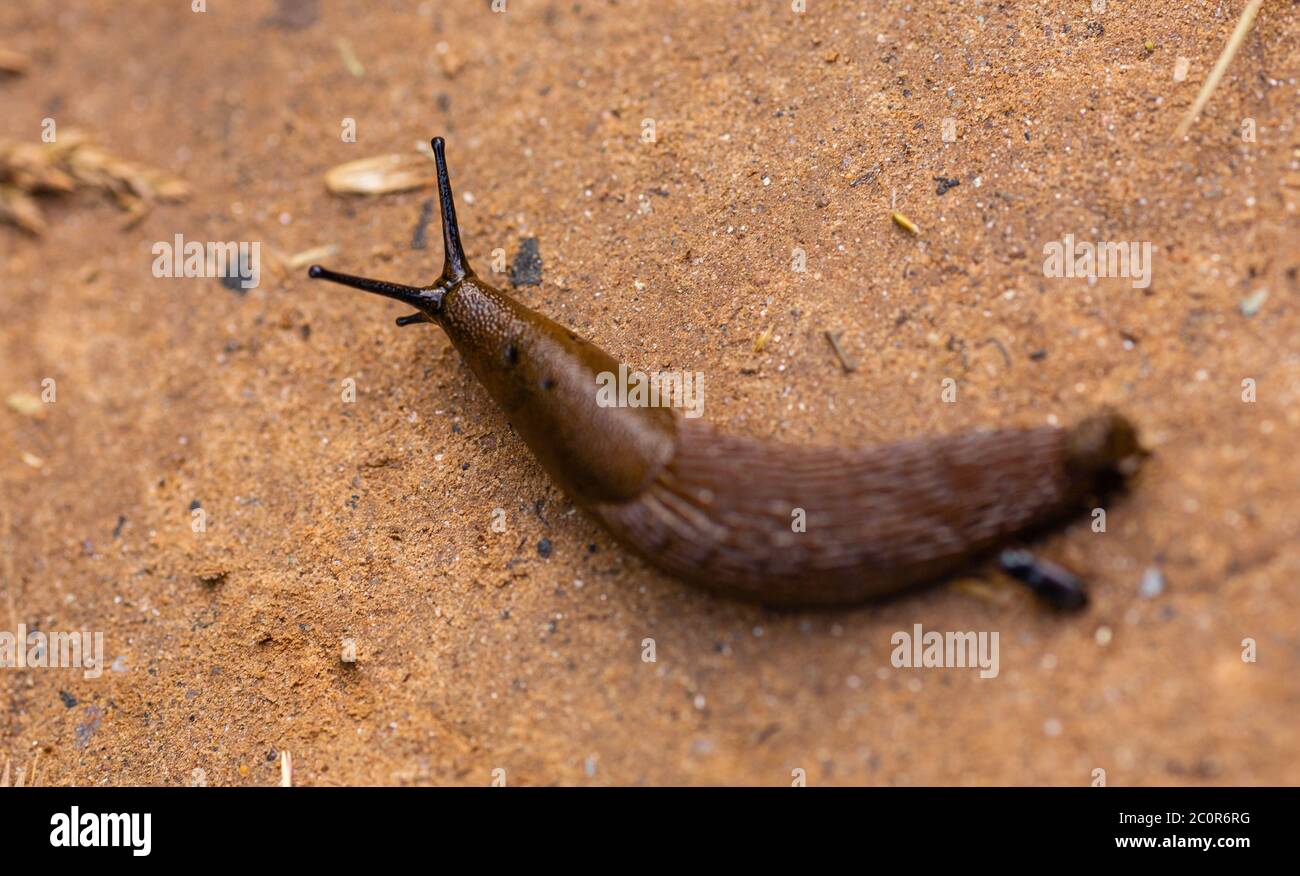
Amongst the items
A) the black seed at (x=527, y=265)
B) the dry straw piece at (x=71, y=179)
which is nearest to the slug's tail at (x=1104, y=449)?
the black seed at (x=527, y=265)

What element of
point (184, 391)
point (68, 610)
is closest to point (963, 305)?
point (184, 391)

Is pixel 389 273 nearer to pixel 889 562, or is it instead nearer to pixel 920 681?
pixel 889 562

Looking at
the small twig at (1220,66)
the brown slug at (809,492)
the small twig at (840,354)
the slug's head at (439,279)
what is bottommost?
the brown slug at (809,492)

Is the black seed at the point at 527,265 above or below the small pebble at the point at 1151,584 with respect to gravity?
above

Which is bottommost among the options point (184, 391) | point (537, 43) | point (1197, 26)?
point (184, 391)

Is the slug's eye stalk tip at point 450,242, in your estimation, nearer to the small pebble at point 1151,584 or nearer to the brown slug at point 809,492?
the brown slug at point 809,492

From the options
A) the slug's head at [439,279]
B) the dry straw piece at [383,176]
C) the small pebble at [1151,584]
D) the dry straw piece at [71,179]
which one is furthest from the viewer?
the dry straw piece at [71,179]

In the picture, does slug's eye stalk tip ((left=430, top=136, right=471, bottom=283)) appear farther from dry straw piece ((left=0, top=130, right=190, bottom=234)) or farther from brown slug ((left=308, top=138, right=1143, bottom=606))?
dry straw piece ((left=0, top=130, right=190, bottom=234))
